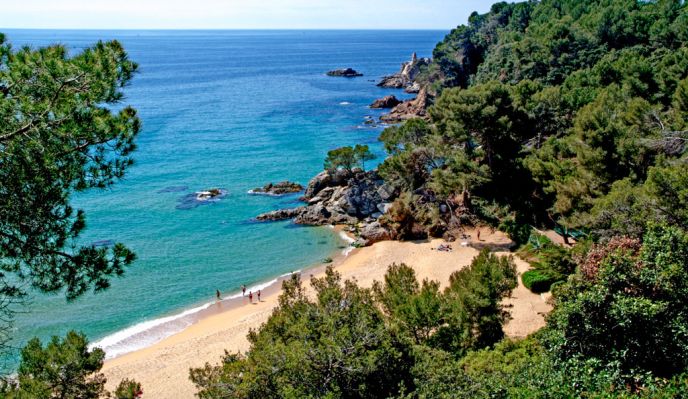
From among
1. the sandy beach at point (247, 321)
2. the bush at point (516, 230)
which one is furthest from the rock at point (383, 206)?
the bush at point (516, 230)

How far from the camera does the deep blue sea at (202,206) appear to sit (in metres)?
27.5

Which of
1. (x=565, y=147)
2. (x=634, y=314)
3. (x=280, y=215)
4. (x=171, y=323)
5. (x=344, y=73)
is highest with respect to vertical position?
(x=344, y=73)

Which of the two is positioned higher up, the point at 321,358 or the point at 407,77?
the point at 407,77

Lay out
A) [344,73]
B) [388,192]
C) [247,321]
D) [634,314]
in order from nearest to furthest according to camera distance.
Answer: [634,314], [247,321], [388,192], [344,73]

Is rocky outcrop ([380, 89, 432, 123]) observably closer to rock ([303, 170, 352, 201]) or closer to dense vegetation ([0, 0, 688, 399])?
rock ([303, 170, 352, 201])

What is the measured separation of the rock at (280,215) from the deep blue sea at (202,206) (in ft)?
3.19

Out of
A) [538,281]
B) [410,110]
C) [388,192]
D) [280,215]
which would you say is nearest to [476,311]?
[538,281]

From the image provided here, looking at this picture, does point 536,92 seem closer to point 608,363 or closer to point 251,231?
point 251,231

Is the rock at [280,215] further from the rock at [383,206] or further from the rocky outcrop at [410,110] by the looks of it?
the rocky outcrop at [410,110]

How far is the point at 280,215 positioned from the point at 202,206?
7.02 meters

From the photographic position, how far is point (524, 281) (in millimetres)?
23859

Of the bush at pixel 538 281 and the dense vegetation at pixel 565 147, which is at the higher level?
the dense vegetation at pixel 565 147

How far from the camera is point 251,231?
37375mm

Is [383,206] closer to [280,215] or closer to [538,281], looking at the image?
[280,215]
